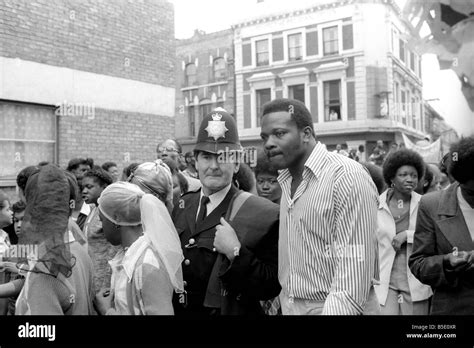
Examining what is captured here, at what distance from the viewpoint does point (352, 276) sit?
Result: 1.43 meters

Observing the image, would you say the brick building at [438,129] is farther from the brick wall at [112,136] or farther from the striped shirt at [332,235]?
the brick wall at [112,136]

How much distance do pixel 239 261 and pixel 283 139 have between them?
486mm

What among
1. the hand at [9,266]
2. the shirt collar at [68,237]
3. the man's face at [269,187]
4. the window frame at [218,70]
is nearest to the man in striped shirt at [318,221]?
the shirt collar at [68,237]

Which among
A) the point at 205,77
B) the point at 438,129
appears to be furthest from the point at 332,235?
the point at 205,77

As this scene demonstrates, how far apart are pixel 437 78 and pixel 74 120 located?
3.02 metres

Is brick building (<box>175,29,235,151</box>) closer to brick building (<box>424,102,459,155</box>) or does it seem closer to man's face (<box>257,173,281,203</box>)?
man's face (<box>257,173,281,203</box>)

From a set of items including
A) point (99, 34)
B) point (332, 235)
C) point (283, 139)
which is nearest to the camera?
point (332, 235)

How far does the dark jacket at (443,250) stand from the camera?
1.78 meters

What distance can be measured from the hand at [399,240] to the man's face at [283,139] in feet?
3.76

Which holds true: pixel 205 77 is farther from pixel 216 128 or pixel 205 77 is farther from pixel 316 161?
pixel 316 161

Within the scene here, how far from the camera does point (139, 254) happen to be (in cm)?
163

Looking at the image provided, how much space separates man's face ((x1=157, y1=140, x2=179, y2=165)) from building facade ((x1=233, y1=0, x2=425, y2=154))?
101cm

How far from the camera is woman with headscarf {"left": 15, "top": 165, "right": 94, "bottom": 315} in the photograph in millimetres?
1658

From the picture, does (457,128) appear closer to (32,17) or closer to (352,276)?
(352,276)
